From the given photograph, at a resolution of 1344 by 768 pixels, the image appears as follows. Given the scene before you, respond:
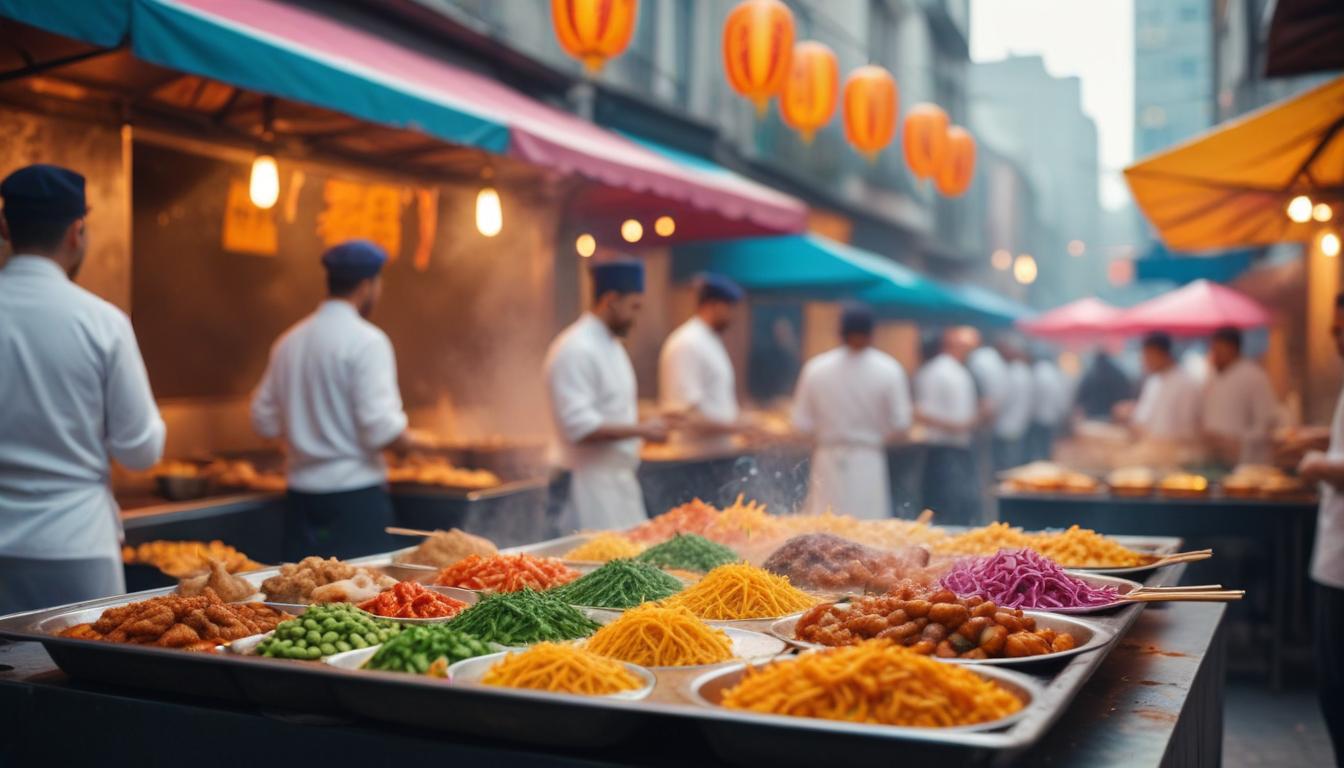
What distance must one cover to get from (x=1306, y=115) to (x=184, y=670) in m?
6.08

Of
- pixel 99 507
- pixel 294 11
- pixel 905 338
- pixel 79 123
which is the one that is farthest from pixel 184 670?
pixel 905 338

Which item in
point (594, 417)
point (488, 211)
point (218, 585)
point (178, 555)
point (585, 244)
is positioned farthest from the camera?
point (585, 244)

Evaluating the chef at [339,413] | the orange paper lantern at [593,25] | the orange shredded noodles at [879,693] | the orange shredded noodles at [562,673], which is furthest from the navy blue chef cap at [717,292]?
the orange shredded noodles at [879,693]

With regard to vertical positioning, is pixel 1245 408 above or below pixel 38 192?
below

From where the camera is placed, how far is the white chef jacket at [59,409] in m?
3.51

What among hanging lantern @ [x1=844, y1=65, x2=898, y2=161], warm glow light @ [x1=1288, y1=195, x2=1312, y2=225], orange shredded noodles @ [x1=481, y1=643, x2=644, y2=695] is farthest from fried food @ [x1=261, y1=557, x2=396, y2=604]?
hanging lantern @ [x1=844, y1=65, x2=898, y2=161]

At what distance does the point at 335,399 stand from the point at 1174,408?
7582 mm

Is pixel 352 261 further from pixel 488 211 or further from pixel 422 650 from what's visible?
pixel 422 650

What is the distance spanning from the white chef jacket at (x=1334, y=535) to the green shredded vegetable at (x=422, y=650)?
352 cm

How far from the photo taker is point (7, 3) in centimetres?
382

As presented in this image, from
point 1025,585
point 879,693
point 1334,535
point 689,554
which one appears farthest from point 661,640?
point 1334,535

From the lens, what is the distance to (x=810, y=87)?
8.98 m

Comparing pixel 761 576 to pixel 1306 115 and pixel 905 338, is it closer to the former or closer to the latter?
pixel 1306 115

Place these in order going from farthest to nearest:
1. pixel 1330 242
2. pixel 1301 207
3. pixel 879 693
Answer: pixel 1330 242 < pixel 1301 207 < pixel 879 693
